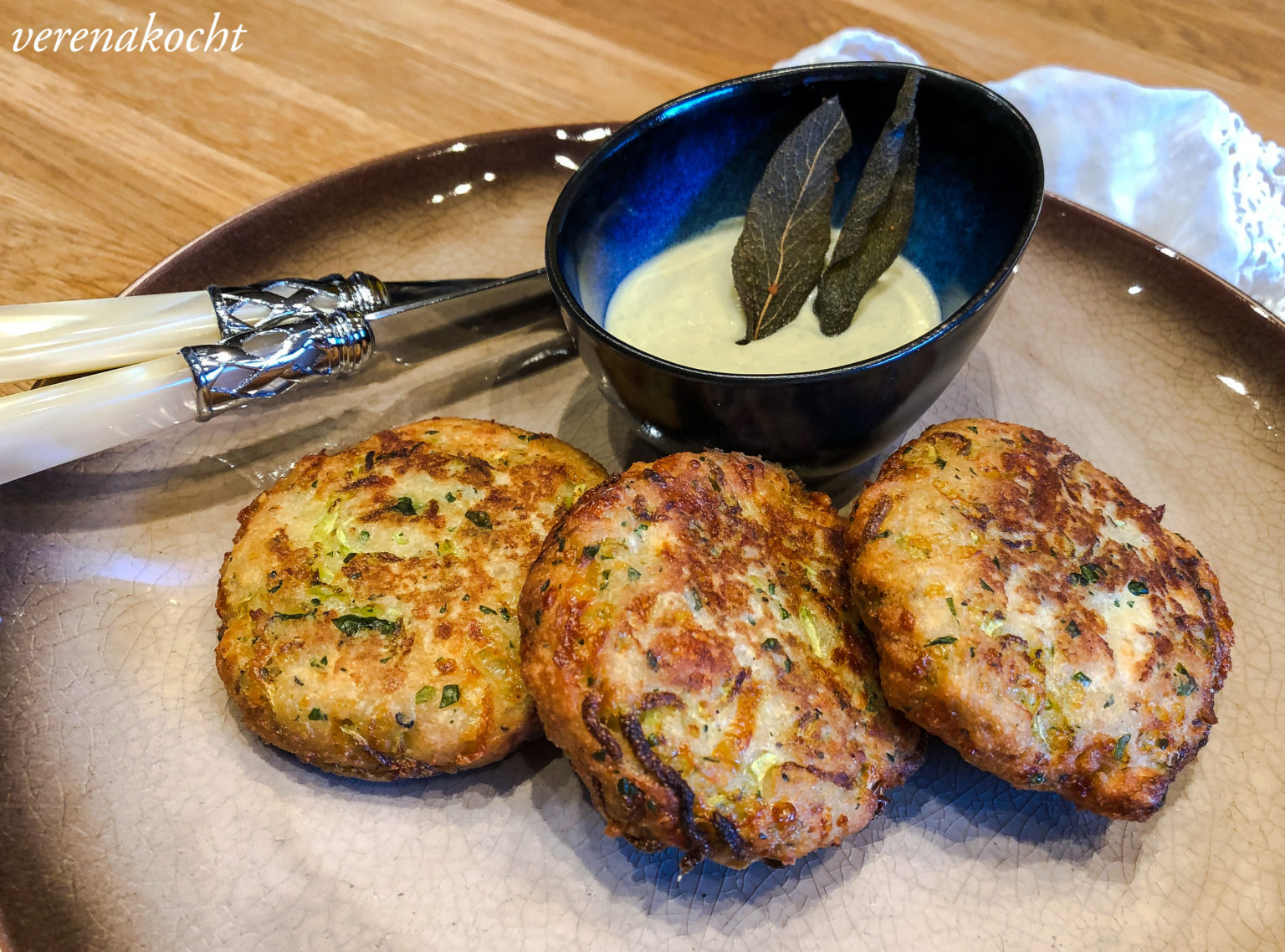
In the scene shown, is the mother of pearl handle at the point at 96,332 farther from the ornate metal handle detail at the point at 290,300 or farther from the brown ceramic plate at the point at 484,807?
the brown ceramic plate at the point at 484,807

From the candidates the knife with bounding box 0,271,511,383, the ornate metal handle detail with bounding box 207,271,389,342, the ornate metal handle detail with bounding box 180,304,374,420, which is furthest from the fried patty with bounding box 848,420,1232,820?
the knife with bounding box 0,271,511,383

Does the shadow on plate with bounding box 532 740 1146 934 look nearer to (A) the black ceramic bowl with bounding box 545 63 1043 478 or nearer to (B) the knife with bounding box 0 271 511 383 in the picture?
(A) the black ceramic bowl with bounding box 545 63 1043 478

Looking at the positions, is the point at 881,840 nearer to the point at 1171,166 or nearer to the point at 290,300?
the point at 290,300

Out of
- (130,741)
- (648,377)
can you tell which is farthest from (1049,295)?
(130,741)

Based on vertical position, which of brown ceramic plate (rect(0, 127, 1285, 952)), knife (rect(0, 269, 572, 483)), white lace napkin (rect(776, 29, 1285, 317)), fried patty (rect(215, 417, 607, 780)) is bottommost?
brown ceramic plate (rect(0, 127, 1285, 952))

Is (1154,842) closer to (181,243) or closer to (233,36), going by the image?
(181,243)

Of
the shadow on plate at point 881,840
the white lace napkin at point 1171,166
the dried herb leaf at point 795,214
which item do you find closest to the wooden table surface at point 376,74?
the white lace napkin at point 1171,166
